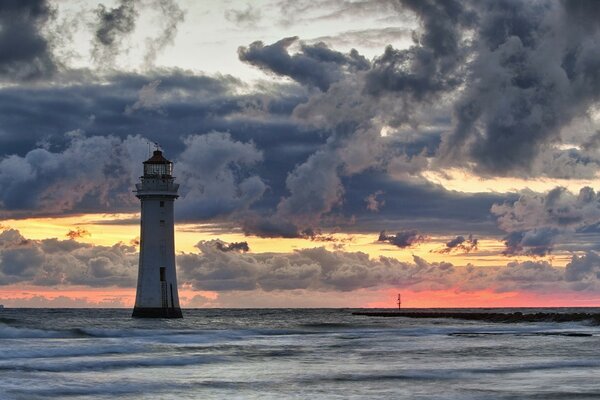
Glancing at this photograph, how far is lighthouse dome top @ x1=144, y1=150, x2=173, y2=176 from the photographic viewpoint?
235 ft

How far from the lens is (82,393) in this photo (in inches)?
1115

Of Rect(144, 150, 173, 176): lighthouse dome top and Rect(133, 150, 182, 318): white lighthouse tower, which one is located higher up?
Rect(144, 150, 173, 176): lighthouse dome top

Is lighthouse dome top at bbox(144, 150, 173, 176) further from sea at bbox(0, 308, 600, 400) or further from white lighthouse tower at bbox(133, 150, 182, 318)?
sea at bbox(0, 308, 600, 400)

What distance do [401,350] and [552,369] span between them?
43.7ft

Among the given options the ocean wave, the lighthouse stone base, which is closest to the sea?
the ocean wave

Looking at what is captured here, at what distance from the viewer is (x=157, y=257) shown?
224 feet

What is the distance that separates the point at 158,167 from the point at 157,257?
25.0 feet

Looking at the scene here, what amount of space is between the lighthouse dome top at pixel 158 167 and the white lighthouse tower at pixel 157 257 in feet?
5.00

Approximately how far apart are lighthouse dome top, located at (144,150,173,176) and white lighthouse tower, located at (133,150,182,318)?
5.00ft

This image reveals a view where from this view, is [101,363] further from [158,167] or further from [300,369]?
[158,167]

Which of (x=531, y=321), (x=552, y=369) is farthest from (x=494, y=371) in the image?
(x=531, y=321)

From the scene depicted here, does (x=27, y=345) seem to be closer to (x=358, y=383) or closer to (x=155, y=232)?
(x=155, y=232)

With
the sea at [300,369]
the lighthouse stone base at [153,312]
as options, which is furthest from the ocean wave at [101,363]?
the lighthouse stone base at [153,312]

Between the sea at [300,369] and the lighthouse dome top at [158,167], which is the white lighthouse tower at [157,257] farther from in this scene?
the sea at [300,369]
